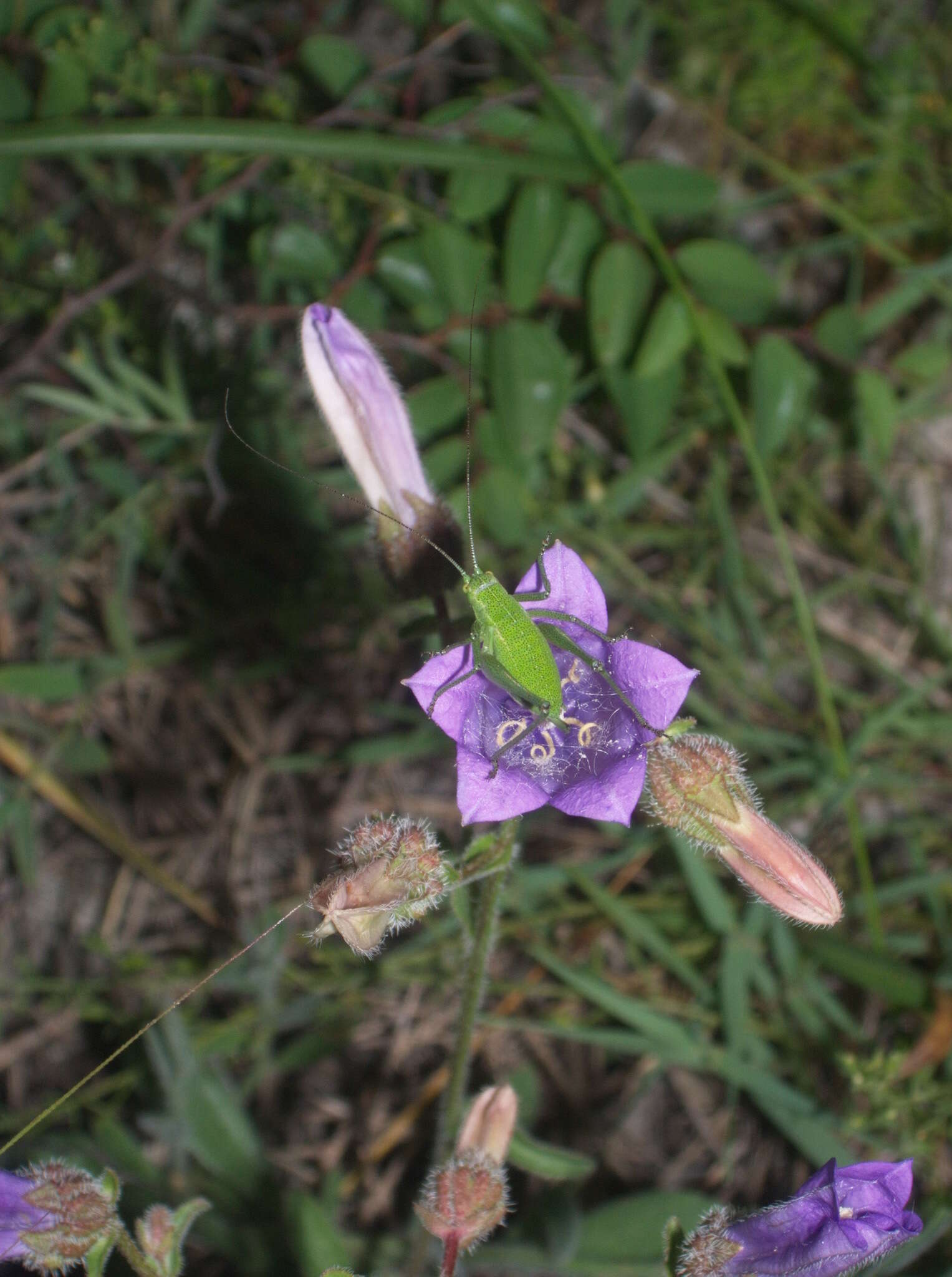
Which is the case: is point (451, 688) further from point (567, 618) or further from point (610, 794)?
point (610, 794)

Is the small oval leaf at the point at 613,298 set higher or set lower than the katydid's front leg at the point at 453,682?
higher

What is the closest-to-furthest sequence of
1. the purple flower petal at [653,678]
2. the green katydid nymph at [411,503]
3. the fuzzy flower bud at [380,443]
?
the purple flower petal at [653,678]
the green katydid nymph at [411,503]
the fuzzy flower bud at [380,443]

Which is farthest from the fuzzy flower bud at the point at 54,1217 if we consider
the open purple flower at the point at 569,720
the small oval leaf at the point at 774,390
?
the small oval leaf at the point at 774,390

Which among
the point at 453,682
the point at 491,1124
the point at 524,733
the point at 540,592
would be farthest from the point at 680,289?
the point at 491,1124

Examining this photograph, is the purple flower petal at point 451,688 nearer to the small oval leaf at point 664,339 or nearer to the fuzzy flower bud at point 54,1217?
the fuzzy flower bud at point 54,1217

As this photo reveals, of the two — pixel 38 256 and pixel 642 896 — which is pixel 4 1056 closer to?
pixel 642 896

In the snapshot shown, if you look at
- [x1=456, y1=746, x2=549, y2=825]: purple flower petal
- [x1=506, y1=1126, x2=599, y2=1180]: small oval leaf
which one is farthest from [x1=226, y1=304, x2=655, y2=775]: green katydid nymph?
[x1=506, y1=1126, x2=599, y2=1180]: small oval leaf
